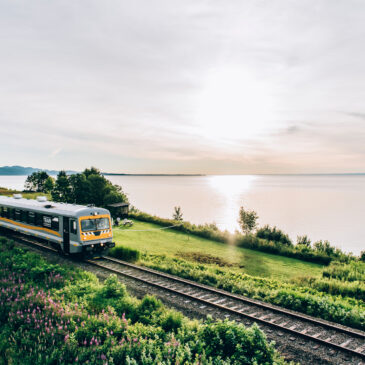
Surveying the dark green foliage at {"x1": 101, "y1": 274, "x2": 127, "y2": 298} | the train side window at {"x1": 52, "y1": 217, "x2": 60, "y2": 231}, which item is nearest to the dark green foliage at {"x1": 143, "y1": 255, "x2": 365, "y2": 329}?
the dark green foliage at {"x1": 101, "y1": 274, "x2": 127, "y2": 298}

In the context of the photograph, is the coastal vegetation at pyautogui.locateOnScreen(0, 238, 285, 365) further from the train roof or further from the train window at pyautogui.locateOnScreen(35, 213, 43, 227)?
the train window at pyautogui.locateOnScreen(35, 213, 43, 227)

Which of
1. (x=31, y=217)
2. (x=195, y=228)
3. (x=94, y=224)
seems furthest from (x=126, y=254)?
(x=195, y=228)

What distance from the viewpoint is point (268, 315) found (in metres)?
11.5

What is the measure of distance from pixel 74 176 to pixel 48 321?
50.1 meters

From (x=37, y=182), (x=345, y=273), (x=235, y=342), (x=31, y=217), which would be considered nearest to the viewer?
(x=235, y=342)

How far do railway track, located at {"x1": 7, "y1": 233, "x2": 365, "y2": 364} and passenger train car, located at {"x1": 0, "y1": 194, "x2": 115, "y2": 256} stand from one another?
7.16 ft

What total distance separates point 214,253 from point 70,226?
46.5 ft

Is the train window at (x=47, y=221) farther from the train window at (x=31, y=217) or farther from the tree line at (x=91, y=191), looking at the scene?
the tree line at (x=91, y=191)

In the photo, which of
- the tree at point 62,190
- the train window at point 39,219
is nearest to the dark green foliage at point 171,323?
the train window at point 39,219

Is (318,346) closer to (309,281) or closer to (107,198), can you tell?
(309,281)

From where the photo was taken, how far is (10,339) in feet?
25.1

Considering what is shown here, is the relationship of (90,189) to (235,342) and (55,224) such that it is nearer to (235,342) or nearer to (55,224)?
(55,224)

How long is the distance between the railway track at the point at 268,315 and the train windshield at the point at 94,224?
280cm

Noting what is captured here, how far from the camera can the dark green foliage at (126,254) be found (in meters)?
19.5
